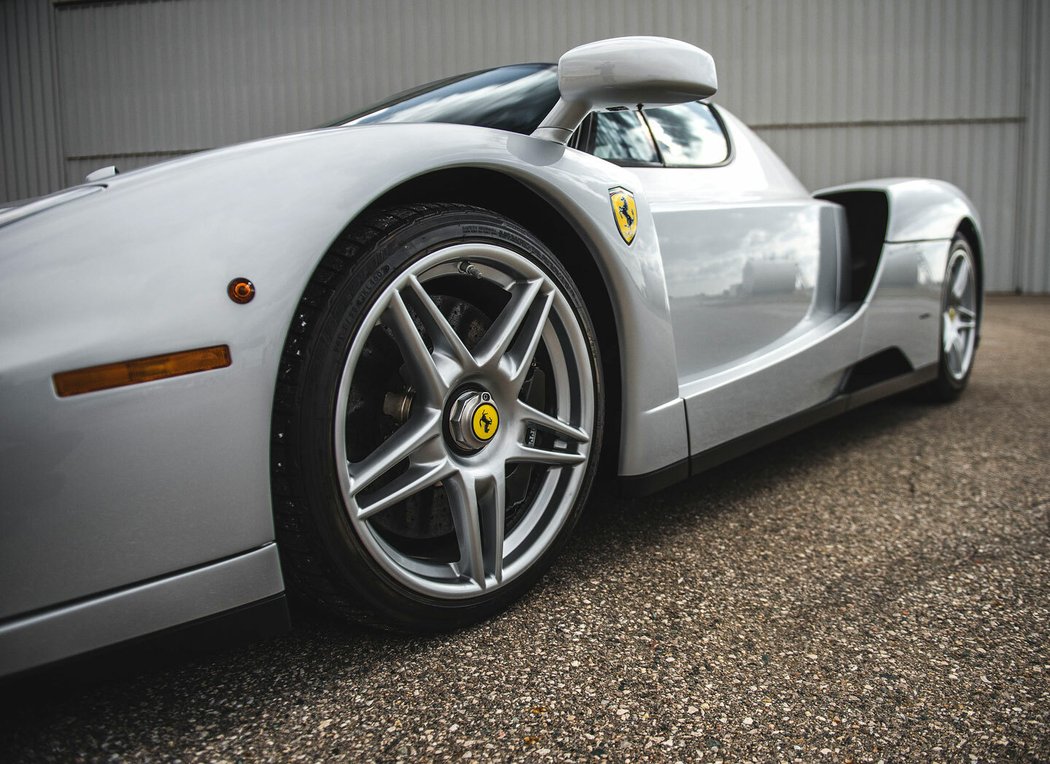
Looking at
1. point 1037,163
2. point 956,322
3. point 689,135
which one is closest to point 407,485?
point 689,135

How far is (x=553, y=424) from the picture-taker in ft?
4.82

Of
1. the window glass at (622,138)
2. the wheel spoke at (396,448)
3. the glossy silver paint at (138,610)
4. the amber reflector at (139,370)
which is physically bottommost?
the glossy silver paint at (138,610)

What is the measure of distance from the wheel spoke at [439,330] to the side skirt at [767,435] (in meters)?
0.52

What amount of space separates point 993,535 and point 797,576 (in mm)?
572

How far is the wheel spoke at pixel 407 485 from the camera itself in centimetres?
121

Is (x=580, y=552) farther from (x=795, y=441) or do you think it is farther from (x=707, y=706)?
(x=795, y=441)

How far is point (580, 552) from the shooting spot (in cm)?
175

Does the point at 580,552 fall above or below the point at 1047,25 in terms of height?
below

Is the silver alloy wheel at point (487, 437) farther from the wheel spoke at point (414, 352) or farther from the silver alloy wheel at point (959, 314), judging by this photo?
the silver alloy wheel at point (959, 314)

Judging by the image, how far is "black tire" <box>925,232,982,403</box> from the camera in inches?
116

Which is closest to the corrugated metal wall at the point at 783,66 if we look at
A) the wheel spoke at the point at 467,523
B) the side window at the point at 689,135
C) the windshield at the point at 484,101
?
the side window at the point at 689,135

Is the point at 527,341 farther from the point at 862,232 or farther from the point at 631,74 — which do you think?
the point at 862,232

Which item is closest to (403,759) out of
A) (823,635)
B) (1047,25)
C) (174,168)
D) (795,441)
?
(823,635)

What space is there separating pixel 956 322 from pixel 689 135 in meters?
1.65
